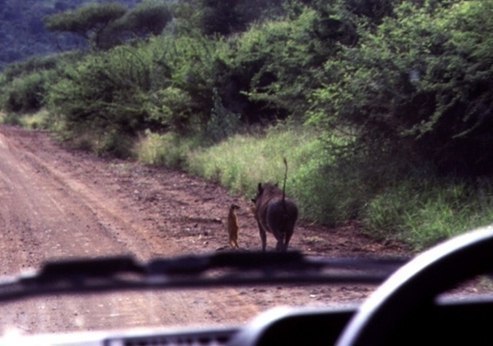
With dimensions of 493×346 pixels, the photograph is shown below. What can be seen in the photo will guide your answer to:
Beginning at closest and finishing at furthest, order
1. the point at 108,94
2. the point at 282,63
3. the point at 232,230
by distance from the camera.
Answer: the point at 232,230 < the point at 282,63 < the point at 108,94

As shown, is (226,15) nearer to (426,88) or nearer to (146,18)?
(146,18)

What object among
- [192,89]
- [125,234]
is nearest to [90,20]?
[192,89]

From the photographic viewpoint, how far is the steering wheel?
5.92 feet

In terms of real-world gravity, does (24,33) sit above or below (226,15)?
above

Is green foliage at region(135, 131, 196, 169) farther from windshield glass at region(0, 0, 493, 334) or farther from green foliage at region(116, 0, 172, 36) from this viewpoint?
green foliage at region(116, 0, 172, 36)

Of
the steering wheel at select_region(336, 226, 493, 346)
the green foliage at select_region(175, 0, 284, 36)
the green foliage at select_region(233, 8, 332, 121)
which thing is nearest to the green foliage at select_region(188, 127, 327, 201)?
the green foliage at select_region(233, 8, 332, 121)

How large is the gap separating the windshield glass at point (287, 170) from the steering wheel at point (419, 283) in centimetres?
285

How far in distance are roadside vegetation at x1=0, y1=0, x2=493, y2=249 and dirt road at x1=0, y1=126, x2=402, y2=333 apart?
595 millimetres

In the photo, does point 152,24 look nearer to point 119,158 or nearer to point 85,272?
point 119,158

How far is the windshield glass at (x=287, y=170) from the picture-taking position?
8.65 m

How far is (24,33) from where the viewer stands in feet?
274

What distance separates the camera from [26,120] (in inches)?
1768

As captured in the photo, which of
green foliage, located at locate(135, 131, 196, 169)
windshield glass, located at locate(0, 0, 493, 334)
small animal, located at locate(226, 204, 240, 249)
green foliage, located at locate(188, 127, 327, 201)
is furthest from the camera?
green foliage, located at locate(135, 131, 196, 169)

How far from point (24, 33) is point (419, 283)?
276 feet
